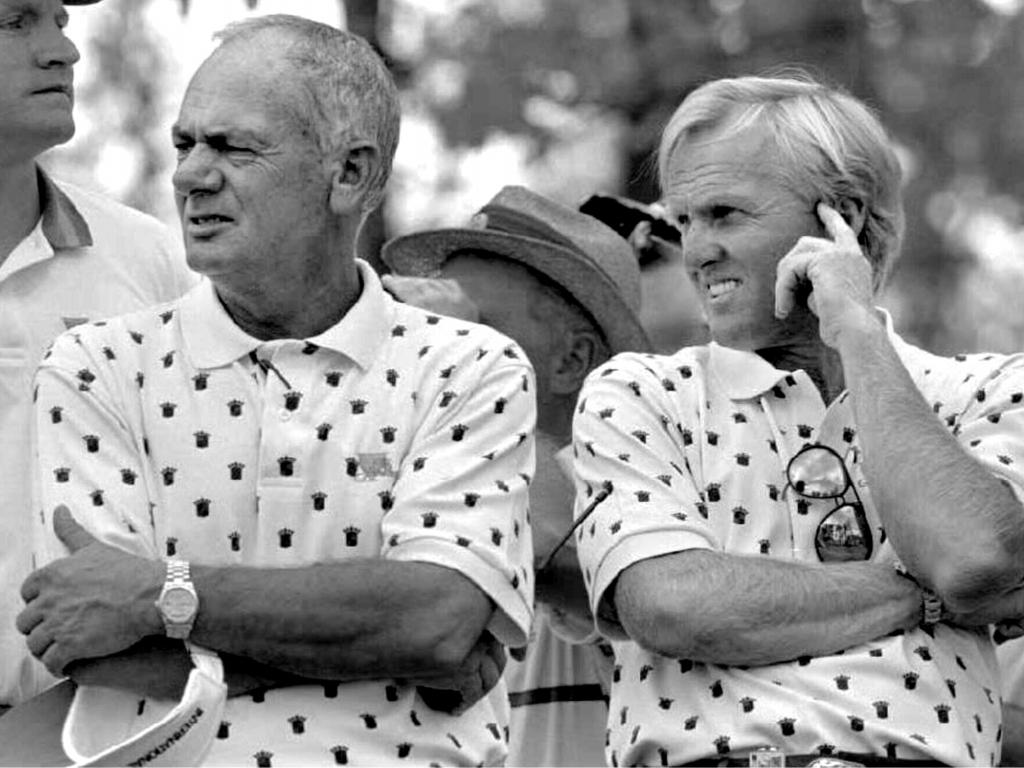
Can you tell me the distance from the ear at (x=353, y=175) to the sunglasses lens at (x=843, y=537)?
44.2 inches

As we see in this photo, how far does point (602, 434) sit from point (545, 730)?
1152 millimetres

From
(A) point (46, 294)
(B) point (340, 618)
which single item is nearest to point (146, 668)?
(B) point (340, 618)

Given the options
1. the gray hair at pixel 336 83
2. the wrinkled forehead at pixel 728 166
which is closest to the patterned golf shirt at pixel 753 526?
the wrinkled forehead at pixel 728 166

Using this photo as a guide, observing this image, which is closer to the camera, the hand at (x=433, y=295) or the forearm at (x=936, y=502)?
the forearm at (x=936, y=502)

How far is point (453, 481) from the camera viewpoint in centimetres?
505

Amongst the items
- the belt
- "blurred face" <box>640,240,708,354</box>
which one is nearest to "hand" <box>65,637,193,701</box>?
the belt

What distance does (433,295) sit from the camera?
632 centimetres

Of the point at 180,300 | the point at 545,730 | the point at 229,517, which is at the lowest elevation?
the point at 545,730

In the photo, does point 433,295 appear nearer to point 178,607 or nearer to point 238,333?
point 238,333

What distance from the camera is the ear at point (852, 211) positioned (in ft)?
18.9

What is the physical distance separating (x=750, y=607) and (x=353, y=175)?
3.91ft

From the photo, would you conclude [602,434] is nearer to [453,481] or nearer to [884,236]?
[453,481]

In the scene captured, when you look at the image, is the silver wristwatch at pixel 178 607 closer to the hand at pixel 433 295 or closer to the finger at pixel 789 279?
the finger at pixel 789 279

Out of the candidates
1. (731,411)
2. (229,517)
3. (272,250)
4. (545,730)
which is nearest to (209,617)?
(229,517)
